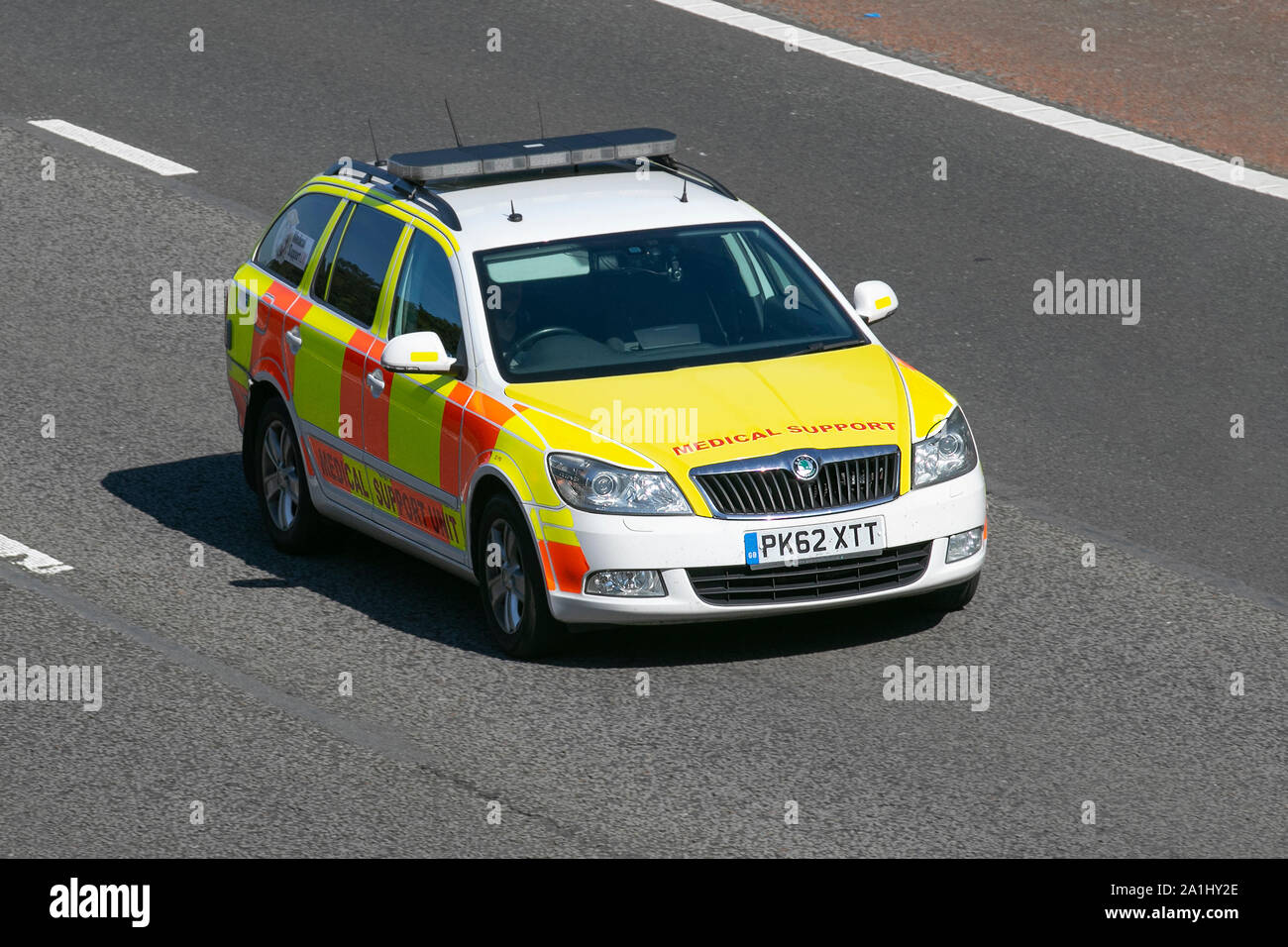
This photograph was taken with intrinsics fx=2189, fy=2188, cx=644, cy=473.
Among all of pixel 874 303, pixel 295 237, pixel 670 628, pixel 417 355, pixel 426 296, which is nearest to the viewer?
pixel 417 355

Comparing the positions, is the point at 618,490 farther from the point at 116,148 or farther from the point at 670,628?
the point at 116,148

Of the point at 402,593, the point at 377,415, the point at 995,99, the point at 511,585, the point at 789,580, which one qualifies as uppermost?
the point at 995,99

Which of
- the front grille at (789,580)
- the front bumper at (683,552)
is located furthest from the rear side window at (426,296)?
the front grille at (789,580)

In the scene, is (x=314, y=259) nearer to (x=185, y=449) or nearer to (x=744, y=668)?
(x=185, y=449)

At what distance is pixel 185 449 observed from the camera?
40.0 ft

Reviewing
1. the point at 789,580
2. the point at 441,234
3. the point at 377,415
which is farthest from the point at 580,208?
the point at 789,580

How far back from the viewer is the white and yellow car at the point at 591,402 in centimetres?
857

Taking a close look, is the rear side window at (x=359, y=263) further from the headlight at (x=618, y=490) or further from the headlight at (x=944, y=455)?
the headlight at (x=944, y=455)

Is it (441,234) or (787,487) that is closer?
(787,487)

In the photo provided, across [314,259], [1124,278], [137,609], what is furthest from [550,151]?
[1124,278]

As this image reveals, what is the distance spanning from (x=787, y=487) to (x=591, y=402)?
35.1 inches

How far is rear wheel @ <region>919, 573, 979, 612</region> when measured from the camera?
30.3 feet

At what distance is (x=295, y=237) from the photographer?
1098 cm

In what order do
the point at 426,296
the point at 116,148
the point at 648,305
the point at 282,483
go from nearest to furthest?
the point at 648,305 < the point at 426,296 < the point at 282,483 < the point at 116,148
